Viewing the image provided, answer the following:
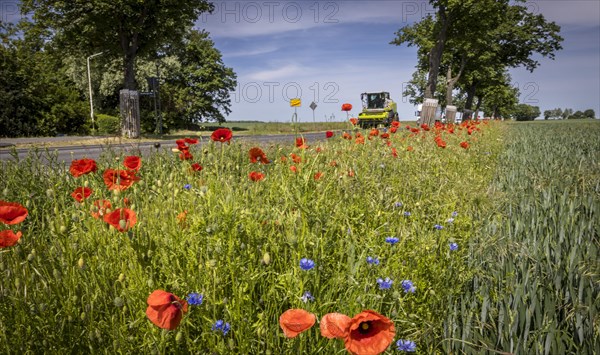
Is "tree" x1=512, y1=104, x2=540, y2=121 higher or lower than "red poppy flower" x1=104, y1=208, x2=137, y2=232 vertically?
higher

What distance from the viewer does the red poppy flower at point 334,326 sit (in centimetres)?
103

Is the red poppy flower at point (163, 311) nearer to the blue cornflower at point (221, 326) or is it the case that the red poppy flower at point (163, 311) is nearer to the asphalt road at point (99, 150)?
the blue cornflower at point (221, 326)

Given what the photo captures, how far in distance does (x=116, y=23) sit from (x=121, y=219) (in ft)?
68.0

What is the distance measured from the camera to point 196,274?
1.89m

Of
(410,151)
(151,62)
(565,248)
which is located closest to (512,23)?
(151,62)

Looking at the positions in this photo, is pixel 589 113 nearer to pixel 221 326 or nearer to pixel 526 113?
pixel 526 113

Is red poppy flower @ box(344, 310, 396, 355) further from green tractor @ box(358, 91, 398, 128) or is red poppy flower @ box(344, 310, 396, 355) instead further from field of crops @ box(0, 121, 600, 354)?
green tractor @ box(358, 91, 398, 128)

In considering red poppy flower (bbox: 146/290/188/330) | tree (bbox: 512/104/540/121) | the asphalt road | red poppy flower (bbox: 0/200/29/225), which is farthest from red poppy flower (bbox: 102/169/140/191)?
tree (bbox: 512/104/540/121)

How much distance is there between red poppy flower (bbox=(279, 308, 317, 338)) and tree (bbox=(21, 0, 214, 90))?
20078 mm

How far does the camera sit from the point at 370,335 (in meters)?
0.99

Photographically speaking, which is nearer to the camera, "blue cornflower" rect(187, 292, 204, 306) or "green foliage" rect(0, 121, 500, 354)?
"blue cornflower" rect(187, 292, 204, 306)

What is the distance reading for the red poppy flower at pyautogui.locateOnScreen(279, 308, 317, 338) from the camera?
39.6 inches

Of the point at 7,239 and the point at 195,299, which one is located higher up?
the point at 7,239

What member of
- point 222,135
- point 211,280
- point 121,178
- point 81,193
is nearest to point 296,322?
point 211,280
